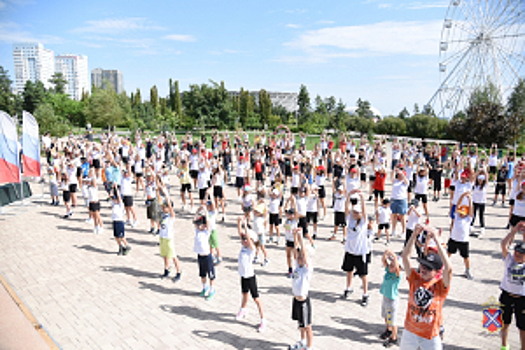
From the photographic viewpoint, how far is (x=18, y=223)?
38.0 feet

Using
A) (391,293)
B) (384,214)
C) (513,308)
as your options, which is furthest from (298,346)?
(384,214)

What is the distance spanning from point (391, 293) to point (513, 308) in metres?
1.67

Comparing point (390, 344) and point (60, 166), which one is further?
point (60, 166)

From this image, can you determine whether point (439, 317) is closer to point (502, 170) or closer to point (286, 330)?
point (286, 330)

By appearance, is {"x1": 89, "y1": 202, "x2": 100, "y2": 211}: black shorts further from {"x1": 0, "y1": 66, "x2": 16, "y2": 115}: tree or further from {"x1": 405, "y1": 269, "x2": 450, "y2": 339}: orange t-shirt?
{"x1": 0, "y1": 66, "x2": 16, "y2": 115}: tree

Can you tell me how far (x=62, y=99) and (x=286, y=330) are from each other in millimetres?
64780

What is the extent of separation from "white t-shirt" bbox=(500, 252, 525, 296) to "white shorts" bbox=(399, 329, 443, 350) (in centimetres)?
189

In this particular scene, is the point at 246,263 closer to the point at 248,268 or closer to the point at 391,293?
the point at 248,268

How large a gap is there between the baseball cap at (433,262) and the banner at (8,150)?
14023 millimetres

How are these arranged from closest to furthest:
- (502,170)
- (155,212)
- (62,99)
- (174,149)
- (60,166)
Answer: (155,212) → (502,170) → (60,166) → (174,149) → (62,99)

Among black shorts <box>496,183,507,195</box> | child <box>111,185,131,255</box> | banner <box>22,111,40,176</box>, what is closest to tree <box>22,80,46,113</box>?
banner <box>22,111,40,176</box>

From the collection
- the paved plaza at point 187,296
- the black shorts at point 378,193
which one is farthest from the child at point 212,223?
the black shorts at point 378,193

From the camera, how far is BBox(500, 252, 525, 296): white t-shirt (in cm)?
444

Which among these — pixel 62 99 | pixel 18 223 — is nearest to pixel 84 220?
pixel 18 223
